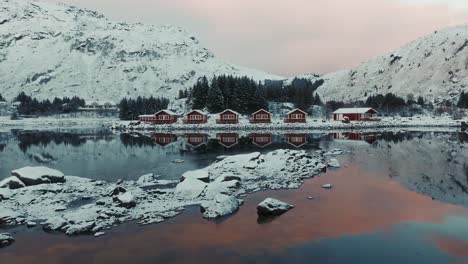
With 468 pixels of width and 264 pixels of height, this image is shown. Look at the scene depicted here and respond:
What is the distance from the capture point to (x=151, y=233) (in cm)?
2105

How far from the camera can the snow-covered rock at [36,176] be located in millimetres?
30531

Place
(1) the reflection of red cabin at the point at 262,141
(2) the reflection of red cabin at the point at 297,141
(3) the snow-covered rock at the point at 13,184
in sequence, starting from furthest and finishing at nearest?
(1) the reflection of red cabin at the point at 262,141 < (2) the reflection of red cabin at the point at 297,141 < (3) the snow-covered rock at the point at 13,184

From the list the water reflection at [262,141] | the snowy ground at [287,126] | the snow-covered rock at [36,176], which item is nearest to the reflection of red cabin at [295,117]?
the snowy ground at [287,126]

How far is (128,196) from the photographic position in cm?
2619

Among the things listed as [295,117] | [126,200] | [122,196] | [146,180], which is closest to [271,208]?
[126,200]

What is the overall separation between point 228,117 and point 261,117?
966 centimetres

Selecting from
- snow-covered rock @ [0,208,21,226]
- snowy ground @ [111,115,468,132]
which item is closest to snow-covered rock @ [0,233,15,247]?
snow-covered rock @ [0,208,21,226]

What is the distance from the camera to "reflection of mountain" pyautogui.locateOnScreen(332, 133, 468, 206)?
30191 mm

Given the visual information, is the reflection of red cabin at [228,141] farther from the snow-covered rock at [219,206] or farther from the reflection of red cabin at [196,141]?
the snow-covered rock at [219,206]

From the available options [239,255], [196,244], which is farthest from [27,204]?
[239,255]

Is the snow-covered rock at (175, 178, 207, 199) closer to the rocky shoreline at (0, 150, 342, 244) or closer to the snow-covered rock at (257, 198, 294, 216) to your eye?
the rocky shoreline at (0, 150, 342, 244)

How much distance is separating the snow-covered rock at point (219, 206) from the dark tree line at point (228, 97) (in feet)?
315

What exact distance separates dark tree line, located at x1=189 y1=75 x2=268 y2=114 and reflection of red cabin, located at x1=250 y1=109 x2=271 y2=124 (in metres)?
9.17

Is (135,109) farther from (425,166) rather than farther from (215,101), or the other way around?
(425,166)
